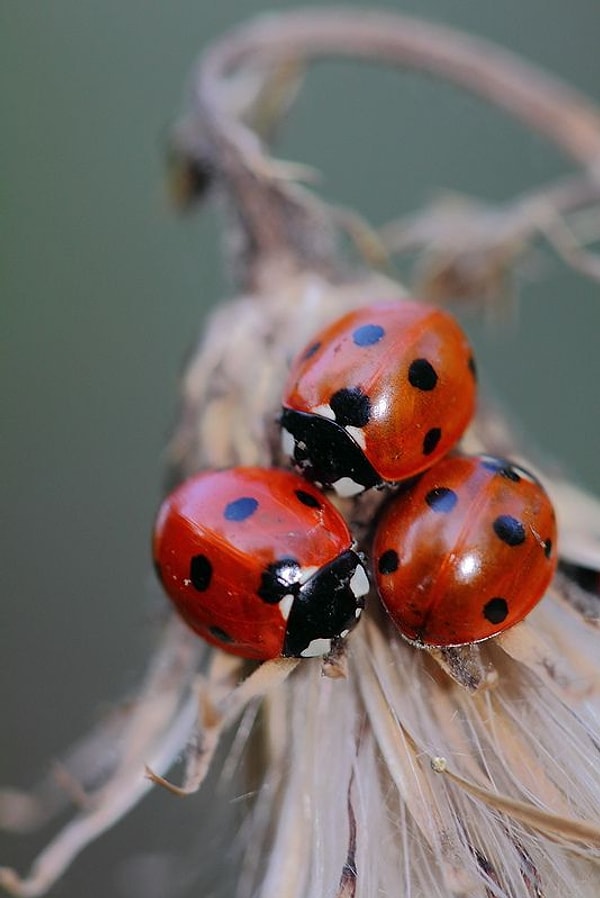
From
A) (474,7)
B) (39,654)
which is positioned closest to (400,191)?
(474,7)

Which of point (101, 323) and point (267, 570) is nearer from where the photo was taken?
point (267, 570)

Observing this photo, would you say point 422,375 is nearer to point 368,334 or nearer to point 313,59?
point 368,334

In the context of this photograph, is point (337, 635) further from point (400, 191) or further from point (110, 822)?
point (400, 191)

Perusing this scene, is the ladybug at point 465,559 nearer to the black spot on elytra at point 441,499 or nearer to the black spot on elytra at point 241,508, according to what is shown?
the black spot on elytra at point 441,499

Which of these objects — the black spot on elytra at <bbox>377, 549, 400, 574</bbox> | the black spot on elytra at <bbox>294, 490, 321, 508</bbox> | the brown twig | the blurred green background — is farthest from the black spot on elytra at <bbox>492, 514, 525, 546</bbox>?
the blurred green background

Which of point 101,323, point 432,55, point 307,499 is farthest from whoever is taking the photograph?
point 101,323

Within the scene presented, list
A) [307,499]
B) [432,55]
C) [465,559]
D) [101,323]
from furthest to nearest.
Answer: [101,323]
[432,55]
[307,499]
[465,559]

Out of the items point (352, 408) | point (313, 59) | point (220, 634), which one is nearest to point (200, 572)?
point (220, 634)
